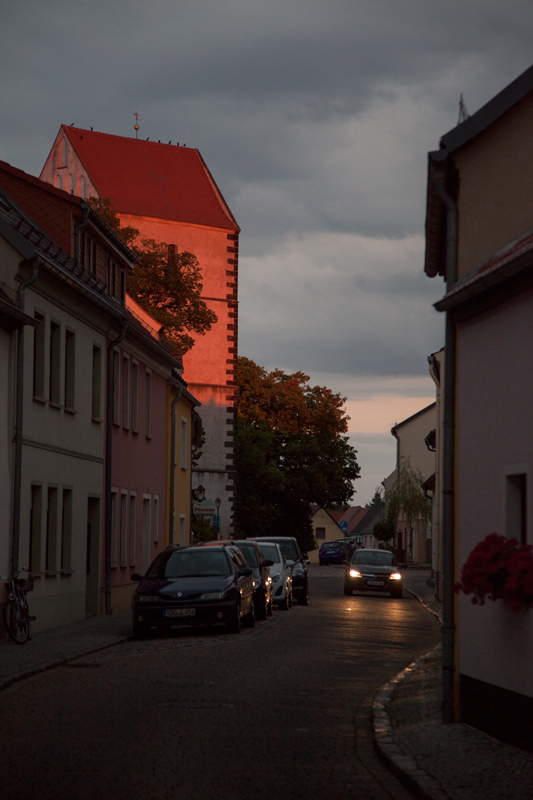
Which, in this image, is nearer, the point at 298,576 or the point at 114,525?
the point at 114,525

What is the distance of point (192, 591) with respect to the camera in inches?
794

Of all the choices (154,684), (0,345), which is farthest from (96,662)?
(0,345)

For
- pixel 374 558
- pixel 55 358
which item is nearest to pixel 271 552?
pixel 55 358

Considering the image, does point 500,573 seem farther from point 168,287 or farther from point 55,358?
point 168,287

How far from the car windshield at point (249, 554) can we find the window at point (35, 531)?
5707 mm

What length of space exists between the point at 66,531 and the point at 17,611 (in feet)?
17.2

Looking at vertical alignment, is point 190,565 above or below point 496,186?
below

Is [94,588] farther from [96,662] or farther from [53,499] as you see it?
[96,662]

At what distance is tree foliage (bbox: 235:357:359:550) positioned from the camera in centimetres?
6900

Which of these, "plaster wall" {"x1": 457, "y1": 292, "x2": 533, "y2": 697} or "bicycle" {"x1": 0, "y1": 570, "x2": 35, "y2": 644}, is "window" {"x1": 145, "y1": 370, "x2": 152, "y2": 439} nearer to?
"bicycle" {"x1": 0, "y1": 570, "x2": 35, "y2": 644}

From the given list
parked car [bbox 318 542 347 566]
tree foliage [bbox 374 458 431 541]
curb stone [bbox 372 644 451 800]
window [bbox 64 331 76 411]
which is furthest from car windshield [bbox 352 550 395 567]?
parked car [bbox 318 542 347 566]

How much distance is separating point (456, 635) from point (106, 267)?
20727 millimetres

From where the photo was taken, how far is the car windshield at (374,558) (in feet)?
129

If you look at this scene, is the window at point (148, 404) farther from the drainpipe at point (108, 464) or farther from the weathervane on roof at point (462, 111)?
the weathervane on roof at point (462, 111)
